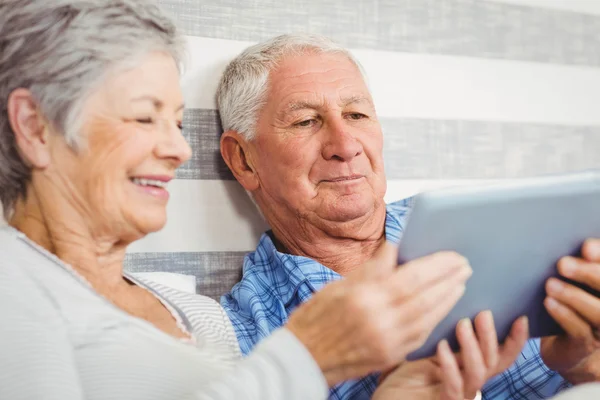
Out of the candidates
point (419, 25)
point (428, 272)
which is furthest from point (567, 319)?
point (419, 25)

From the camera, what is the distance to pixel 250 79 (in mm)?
1188

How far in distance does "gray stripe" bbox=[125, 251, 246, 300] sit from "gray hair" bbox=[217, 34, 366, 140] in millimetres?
237

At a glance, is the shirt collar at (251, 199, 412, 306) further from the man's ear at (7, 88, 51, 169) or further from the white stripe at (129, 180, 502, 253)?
the man's ear at (7, 88, 51, 169)

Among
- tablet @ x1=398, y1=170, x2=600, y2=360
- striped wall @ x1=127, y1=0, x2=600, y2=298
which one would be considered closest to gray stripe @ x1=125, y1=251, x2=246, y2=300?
striped wall @ x1=127, y1=0, x2=600, y2=298

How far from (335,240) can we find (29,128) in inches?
26.4

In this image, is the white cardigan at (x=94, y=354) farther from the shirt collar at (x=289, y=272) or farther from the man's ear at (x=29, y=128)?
the shirt collar at (x=289, y=272)

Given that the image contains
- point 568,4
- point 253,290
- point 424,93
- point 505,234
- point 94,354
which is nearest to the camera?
point 94,354

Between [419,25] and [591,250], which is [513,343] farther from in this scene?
[419,25]

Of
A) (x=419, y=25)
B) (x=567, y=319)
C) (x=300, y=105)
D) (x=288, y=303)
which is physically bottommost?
(x=288, y=303)

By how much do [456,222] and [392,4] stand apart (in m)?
0.86

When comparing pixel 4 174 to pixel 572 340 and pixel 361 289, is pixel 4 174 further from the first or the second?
pixel 572 340

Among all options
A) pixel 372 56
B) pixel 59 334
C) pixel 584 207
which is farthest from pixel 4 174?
pixel 372 56

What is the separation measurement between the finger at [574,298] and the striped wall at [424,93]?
57cm

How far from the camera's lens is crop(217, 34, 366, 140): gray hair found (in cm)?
118
